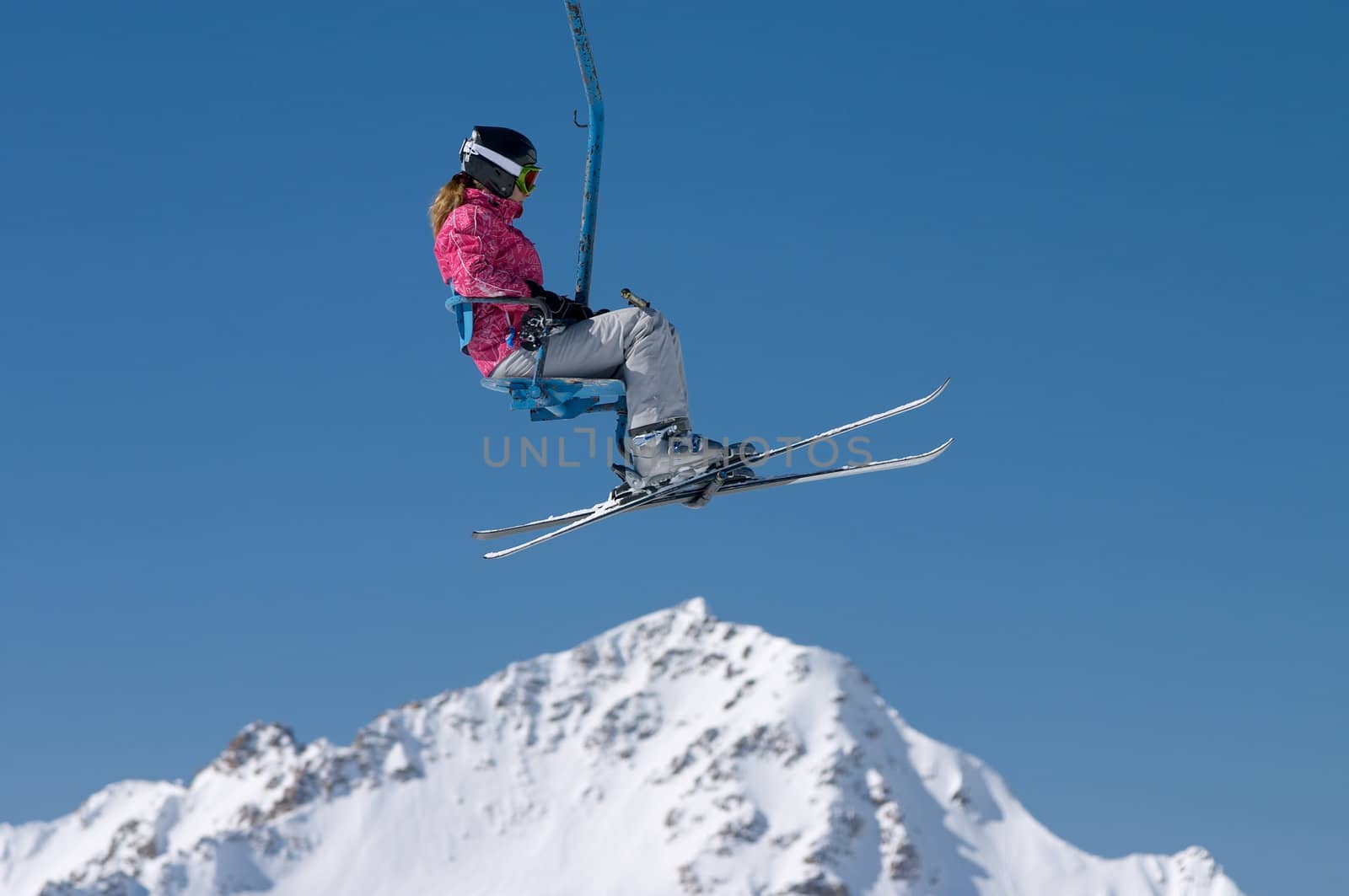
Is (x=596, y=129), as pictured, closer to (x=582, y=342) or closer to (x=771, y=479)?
(x=582, y=342)

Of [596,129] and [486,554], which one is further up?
[596,129]

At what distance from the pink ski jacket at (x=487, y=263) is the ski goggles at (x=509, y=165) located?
0.21 meters

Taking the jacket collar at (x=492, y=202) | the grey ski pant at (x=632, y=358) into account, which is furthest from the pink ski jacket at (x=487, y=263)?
the grey ski pant at (x=632, y=358)

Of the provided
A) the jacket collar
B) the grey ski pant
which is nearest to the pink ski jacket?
the jacket collar

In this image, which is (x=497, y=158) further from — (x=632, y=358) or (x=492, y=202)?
(x=632, y=358)

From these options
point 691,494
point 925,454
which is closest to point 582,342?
point 691,494

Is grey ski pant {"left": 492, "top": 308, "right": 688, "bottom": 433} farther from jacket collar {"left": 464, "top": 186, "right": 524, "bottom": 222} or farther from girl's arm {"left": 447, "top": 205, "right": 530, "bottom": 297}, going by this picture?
jacket collar {"left": 464, "top": 186, "right": 524, "bottom": 222}

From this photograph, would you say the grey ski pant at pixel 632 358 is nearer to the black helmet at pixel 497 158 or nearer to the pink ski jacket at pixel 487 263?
the pink ski jacket at pixel 487 263

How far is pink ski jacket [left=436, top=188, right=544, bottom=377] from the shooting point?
14.9 meters

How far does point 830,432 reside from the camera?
15227mm

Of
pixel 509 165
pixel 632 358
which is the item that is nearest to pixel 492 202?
pixel 509 165

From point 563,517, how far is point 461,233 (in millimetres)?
2850

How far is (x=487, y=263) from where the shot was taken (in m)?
14.9

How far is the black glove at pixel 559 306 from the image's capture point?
49.3 feet
